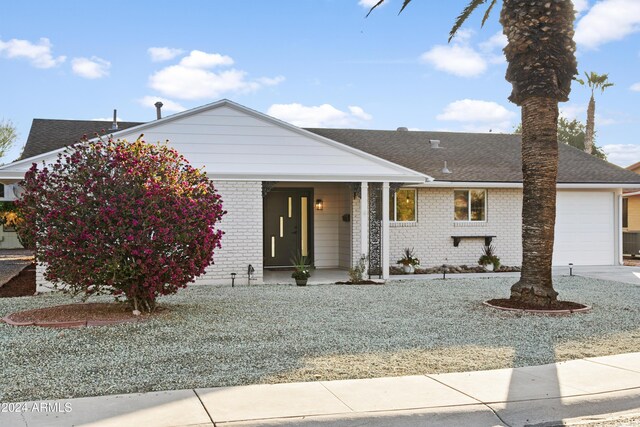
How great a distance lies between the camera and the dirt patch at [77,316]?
31.4 feet

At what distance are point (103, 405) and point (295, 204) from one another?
13752mm

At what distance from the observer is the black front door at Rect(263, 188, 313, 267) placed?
62.9 feet

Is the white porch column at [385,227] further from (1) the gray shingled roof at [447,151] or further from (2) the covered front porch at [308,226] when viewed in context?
(1) the gray shingled roof at [447,151]

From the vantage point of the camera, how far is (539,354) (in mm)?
8156

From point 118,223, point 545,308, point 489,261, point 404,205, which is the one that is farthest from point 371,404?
point 489,261

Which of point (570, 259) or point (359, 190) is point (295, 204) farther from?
point (570, 259)

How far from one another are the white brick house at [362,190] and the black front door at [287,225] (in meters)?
0.03

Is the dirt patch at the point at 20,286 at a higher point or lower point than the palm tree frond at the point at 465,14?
lower

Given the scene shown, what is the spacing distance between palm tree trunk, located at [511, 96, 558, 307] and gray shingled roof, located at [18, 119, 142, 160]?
477 inches

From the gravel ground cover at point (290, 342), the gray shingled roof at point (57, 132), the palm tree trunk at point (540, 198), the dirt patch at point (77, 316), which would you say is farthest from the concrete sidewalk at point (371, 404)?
the gray shingled roof at point (57, 132)

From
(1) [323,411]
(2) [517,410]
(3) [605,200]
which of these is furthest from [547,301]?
(3) [605,200]

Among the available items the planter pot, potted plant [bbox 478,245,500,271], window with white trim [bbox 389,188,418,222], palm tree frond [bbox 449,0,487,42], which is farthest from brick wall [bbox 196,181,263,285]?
potted plant [bbox 478,245,500,271]

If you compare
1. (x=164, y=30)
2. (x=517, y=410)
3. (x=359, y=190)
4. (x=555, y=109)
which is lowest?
(x=517, y=410)

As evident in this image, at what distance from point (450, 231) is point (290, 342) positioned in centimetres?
1169
